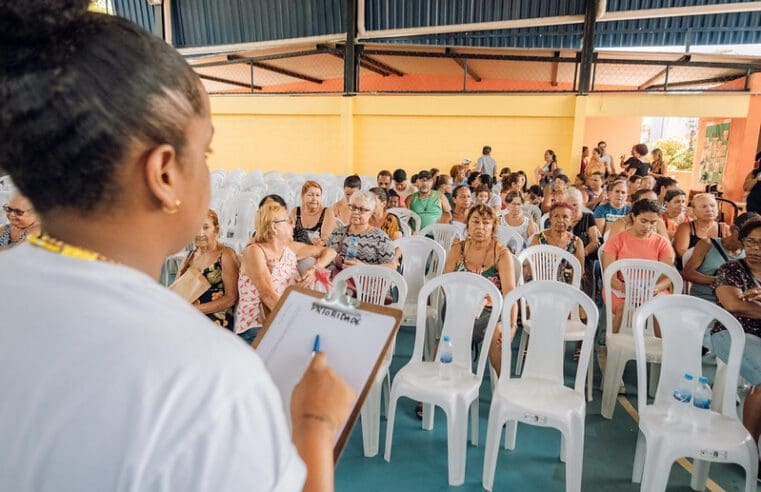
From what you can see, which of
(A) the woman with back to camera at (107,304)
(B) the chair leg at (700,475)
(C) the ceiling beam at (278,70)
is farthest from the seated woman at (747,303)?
(C) the ceiling beam at (278,70)

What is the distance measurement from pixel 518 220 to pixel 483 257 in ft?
6.92

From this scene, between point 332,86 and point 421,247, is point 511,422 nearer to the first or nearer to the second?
point 421,247

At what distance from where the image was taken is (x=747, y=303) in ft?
9.45

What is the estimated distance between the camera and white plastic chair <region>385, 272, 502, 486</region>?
2635 mm

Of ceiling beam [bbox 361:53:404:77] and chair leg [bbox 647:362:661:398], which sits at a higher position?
ceiling beam [bbox 361:53:404:77]

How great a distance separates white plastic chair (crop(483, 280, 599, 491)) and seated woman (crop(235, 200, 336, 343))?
1427mm

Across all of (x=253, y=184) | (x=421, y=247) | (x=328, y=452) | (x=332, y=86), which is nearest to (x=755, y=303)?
(x=421, y=247)

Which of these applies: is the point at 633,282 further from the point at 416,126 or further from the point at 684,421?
the point at 416,126

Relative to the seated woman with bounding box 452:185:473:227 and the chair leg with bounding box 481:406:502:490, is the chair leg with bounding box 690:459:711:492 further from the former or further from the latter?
the seated woman with bounding box 452:185:473:227

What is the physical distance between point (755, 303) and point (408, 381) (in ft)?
6.77

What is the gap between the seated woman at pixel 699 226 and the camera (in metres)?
4.24

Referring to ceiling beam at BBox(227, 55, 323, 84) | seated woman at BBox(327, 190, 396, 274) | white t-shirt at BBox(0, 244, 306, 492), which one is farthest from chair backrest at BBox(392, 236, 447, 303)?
ceiling beam at BBox(227, 55, 323, 84)

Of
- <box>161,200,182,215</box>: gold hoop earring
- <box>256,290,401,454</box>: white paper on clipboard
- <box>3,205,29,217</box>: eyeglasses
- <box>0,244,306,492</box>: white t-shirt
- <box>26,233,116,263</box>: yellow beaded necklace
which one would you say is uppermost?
<box>161,200,182,215</box>: gold hoop earring

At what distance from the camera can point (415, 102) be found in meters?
11.0
